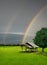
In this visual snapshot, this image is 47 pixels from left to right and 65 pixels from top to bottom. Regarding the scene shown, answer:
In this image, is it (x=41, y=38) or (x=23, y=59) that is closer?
(x=23, y=59)

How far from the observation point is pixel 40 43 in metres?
32.9

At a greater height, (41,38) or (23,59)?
(41,38)

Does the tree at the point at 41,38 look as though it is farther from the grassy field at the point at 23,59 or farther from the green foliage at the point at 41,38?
the grassy field at the point at 23,59

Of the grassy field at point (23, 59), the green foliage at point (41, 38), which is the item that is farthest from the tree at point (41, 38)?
the grassy field at point (23, 59)

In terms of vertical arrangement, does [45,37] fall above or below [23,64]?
above

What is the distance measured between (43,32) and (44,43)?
1.62 metres

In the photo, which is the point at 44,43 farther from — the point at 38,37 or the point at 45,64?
the point at 45,64

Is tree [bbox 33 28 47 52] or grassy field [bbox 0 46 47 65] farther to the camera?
tree [bbox 33 28 47 52]

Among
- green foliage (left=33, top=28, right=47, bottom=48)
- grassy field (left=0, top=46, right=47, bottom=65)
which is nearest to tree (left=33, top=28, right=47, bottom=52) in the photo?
green foliage (left=33, top=28, right=47, bottom=48)

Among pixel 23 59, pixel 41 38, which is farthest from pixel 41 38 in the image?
pixel 23 59

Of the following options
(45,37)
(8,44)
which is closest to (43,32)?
(45,37)

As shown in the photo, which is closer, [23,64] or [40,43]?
[23,64]

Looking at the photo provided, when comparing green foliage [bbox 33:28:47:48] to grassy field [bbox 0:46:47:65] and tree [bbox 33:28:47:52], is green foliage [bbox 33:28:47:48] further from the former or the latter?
grassy field [bbox 0:46:47:65]

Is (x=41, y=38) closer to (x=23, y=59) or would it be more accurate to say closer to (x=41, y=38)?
(x=41, y=38)
